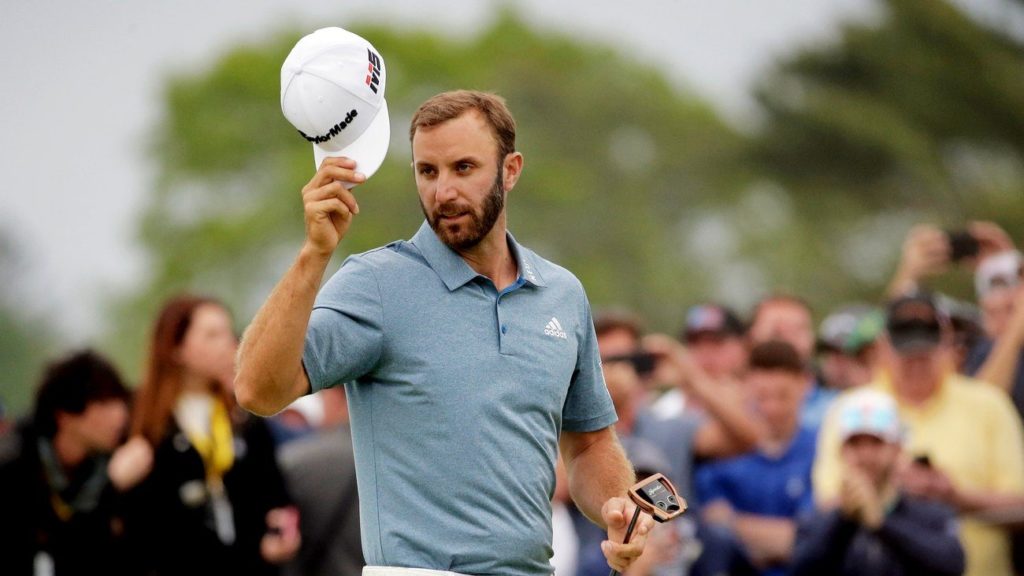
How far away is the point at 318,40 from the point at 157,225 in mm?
75418

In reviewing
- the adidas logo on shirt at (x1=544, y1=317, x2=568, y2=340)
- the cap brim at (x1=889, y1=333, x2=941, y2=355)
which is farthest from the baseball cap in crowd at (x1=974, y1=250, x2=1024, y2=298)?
the adidas logo on shirt at (x1=544, y1=317, x2=568, y2=340)

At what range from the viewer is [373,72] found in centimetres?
596

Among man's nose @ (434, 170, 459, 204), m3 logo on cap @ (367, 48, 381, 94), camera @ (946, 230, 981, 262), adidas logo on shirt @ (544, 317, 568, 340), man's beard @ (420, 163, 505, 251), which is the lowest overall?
camera @ (946, 230, 981, 262)

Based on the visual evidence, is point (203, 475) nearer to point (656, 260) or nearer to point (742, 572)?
point (742, 572)

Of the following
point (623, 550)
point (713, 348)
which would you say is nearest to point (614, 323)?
point (713, 348)

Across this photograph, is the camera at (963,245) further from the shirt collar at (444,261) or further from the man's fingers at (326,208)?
the man's fingers at (326,208)

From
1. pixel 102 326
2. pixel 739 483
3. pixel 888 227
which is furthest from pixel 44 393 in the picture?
pixel 102 326

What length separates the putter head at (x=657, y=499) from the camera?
6.02 m

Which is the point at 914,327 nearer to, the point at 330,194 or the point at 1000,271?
the point at 1000,271

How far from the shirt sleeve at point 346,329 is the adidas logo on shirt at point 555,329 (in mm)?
637

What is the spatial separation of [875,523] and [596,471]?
3.41 meters

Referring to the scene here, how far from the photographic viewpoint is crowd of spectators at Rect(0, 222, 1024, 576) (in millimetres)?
9734

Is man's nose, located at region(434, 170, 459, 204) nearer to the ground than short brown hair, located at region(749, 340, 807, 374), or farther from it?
farther from it

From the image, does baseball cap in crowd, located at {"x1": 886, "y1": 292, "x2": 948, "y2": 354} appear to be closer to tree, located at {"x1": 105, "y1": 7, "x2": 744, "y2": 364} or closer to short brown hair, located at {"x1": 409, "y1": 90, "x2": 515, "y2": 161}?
short brown hair, located at {"x1": 409, "y1": 90, "x2": 515, "y2": 161}
